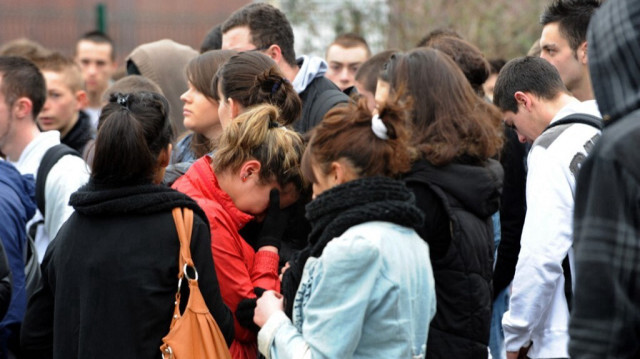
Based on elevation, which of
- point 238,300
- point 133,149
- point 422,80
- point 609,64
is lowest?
point 238,300

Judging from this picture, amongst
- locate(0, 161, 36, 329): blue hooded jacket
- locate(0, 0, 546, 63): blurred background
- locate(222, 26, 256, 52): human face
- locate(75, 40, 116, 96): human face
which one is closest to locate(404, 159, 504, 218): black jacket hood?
locate(0, 161, 36, 329): blue hooded jacket

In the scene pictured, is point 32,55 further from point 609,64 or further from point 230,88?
point 609,64

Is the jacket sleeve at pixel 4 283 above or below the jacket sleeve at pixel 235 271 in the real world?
below

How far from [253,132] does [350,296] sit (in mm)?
1109

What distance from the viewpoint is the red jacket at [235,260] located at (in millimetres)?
3518

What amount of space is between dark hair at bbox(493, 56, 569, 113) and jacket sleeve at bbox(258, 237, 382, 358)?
179 cm

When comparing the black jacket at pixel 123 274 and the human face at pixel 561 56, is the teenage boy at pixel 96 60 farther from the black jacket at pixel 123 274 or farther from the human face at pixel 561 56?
the black jacket at pixel 123 274

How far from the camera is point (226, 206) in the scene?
11.9 feet

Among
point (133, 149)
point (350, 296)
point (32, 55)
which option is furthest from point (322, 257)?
point (32, 55)

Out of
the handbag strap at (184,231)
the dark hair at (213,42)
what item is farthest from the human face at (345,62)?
the handbag strap at (184,231)

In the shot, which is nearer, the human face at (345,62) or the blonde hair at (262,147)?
the blonde hair at (262,147)

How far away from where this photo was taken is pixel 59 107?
7.03 m

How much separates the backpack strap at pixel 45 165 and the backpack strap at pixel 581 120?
8.98 ft

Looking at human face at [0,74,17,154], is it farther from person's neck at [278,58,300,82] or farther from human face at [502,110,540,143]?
human face at [502,110,540,143]
